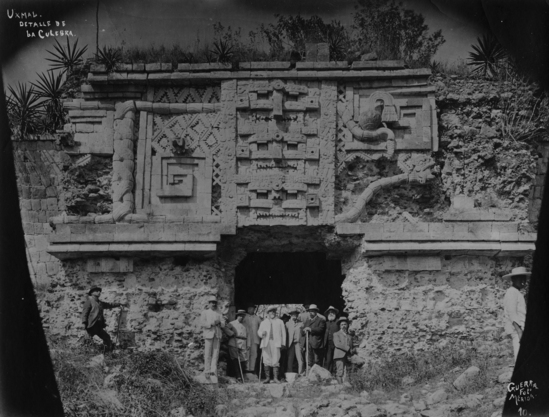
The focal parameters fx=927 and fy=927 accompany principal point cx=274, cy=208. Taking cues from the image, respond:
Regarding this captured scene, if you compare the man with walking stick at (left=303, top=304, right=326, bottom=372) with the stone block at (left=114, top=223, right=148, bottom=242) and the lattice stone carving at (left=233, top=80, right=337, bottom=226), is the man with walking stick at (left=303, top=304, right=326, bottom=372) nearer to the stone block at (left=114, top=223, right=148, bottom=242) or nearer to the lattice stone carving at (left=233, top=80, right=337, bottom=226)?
the lattice stone carving at (left=233, top=80, right=337, bottom=226)

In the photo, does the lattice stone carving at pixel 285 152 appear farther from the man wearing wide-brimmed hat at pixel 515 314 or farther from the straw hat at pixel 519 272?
the man wearing wide-brimmed hat at pixel 515 314

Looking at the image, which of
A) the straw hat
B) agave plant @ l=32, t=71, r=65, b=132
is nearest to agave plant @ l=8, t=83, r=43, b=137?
agave plant @ l=32, t=71, r=65, b=132

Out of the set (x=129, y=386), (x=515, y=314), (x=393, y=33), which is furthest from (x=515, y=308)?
(x=129, y=386)

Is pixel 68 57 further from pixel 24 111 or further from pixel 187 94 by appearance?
pixel 187 94

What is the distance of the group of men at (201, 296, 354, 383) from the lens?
14.6 meters

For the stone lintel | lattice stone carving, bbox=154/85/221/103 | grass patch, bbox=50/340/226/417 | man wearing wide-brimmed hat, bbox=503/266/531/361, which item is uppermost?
lattice stone carving, bbox=154/85/221/103

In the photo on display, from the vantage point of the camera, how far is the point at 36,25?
1295cm

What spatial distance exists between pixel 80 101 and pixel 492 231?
717cm

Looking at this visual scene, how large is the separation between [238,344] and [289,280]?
3.86 m

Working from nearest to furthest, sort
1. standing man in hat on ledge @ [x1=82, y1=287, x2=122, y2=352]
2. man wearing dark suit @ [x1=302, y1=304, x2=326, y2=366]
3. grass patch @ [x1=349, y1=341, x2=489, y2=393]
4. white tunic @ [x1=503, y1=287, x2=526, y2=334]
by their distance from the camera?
white tunic @ [x1=503, y1=287, x2=526, y2=334], grass patch @ [x1=349, y1=341, x2=489, y2=393], standing man in hat on ledge @ [x1=82, y1=287, x2=122, y2=352], man wearing dark suit @ [x1=302, y1=304, x2=326, y2=366]

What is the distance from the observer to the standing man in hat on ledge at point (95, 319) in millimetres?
14328

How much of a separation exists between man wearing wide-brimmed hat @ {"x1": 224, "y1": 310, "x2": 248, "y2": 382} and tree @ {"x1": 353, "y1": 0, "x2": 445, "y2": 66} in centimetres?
508

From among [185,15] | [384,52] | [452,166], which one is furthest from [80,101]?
[452,166]

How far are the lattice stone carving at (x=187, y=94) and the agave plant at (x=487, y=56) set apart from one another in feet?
14.2
